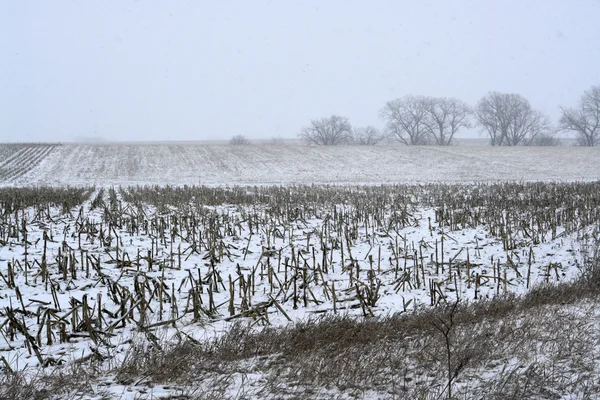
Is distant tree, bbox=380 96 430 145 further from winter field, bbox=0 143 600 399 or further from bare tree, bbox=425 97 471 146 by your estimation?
winter field, bbox=0 143 600 399

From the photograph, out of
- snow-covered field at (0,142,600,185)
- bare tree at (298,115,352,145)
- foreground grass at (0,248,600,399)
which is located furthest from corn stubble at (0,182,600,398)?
bare tree at (298,115,352,145)

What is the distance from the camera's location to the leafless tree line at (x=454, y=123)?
3088 inches

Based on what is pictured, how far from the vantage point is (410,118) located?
3250 inches

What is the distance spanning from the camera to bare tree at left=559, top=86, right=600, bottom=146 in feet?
242

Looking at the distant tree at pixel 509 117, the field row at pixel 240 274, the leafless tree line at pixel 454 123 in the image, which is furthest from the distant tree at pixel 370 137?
the field row at pixel 240 274

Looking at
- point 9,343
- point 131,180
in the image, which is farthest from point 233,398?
point 131,180

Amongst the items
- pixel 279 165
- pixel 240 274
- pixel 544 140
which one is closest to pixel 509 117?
pixel 544 140

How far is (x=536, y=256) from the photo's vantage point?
904cm

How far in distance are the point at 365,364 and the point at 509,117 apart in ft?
275

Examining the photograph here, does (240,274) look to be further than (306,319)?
Yes

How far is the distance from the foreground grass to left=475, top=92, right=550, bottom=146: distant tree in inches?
3205

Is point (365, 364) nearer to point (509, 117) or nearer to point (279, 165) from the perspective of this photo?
point (279, 165)

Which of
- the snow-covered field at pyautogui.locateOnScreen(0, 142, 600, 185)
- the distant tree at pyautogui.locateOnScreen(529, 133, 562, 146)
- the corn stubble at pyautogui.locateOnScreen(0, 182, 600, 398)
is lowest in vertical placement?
the corn stubble at pyautogui.locateOnScreen(0, 182, 600, 398)

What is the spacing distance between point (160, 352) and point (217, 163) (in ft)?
134
